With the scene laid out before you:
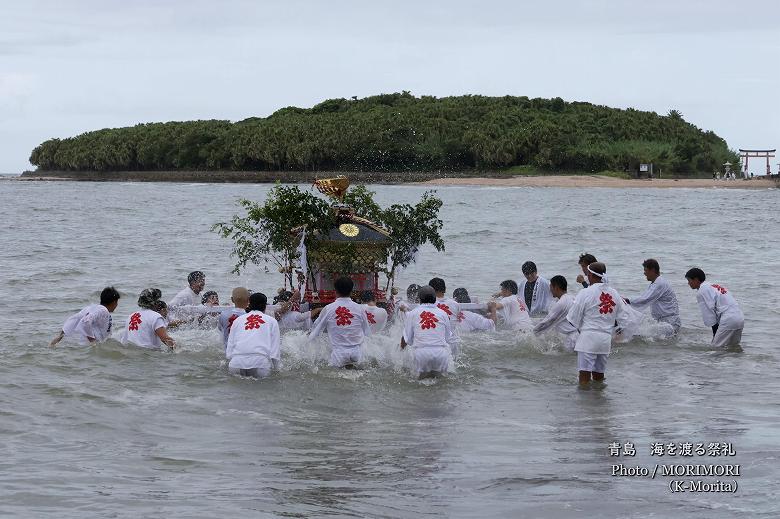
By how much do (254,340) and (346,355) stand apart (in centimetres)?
134

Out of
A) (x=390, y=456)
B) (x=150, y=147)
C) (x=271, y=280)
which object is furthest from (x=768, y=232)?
(x=150, y=147)

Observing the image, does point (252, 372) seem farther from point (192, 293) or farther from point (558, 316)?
point (558, 316)

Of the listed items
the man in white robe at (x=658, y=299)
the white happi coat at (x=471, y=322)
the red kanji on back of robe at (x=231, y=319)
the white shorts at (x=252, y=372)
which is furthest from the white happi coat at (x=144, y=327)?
the man in white robe at (x=658, y=299)

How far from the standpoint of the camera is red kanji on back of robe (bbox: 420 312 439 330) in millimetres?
12484

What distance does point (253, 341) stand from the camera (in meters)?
12.4

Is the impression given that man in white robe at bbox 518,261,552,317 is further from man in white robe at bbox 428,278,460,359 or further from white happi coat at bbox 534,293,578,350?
man in white robe at bbox 428,278,460,359

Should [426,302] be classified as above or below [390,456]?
above

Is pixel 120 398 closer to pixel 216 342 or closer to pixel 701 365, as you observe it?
pixel 216 342

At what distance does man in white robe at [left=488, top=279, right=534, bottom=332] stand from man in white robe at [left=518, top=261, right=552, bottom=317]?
1.36m

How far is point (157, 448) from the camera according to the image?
10039mm

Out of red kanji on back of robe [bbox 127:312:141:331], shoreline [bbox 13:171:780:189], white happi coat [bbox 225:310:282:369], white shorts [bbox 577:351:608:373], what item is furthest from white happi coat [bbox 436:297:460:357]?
shoreline [bbox 13:171:780:189]

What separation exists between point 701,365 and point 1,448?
9.36 m

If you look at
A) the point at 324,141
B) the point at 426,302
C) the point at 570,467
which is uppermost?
the point at 324,141

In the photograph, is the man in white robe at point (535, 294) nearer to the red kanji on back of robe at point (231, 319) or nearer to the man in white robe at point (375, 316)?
the man in white robe at point (375, 316)
